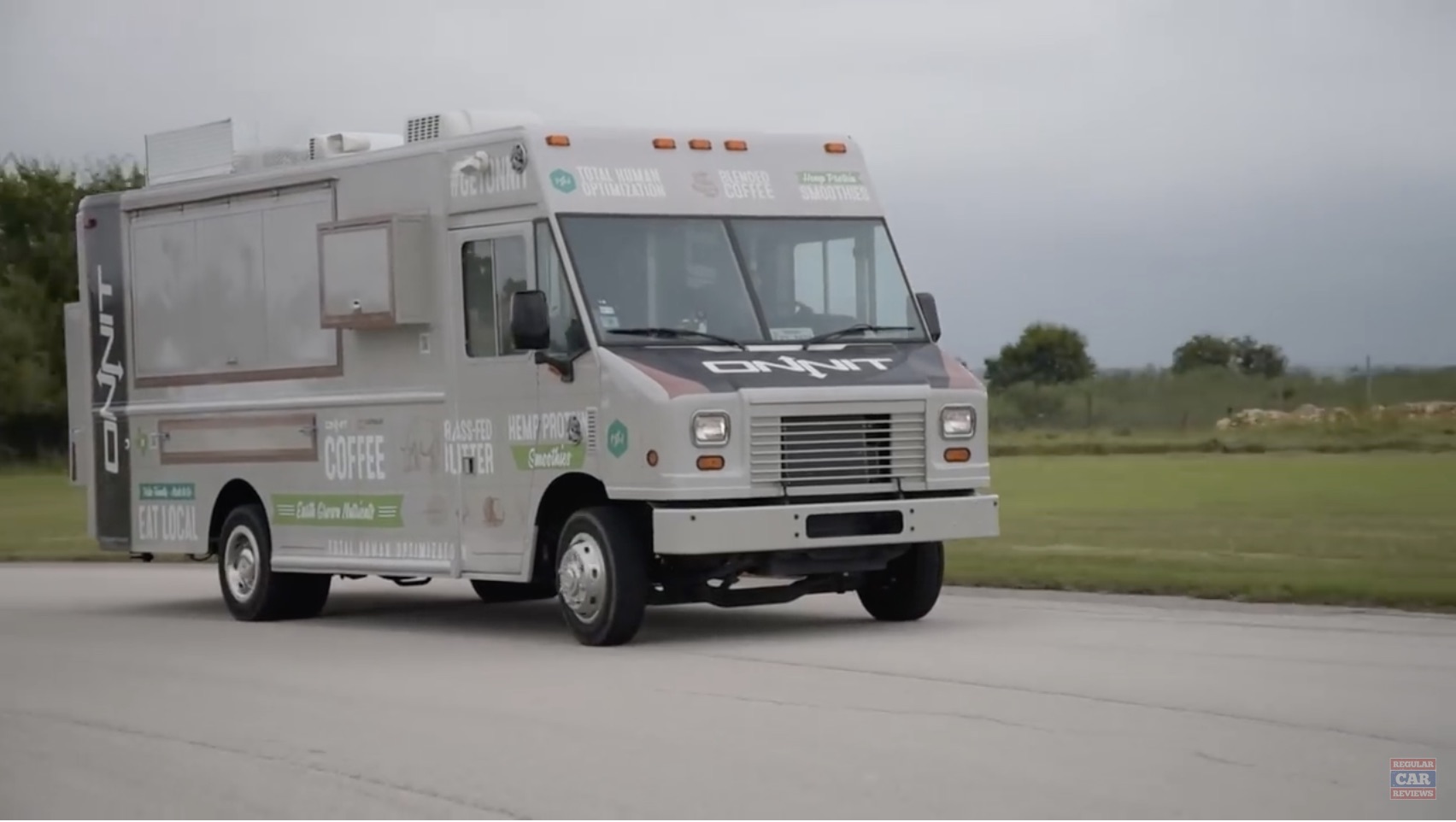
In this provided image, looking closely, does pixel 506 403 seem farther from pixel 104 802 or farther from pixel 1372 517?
pixel 1372 517

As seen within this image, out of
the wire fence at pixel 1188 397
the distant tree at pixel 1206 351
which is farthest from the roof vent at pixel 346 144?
the distant tree at pixel 1206 351

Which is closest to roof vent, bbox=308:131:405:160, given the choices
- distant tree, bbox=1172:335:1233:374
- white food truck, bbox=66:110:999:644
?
white food truck, bbox=66:110:999:644

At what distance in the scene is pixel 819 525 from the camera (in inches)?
563

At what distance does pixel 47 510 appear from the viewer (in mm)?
43469

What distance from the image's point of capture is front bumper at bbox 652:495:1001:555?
14.0 meters

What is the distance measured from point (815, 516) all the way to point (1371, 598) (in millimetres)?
4708

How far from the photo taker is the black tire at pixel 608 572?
14.3 m

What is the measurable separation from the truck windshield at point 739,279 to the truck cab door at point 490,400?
0.60 meters

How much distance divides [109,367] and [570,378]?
609 centimetres

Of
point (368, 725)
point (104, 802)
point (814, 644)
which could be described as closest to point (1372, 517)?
point (814, 644)

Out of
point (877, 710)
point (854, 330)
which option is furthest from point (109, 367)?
point (877, 710)

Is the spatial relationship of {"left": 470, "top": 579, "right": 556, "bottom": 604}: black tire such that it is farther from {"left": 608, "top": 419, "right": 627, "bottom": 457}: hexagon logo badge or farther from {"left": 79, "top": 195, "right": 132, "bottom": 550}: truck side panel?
{"left": 608, "top": 419, "right": 627, "bottom": 457}: hexagon logo badge

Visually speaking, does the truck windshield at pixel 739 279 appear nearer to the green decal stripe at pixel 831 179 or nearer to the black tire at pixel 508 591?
the green decal stripe at pixel 831 179

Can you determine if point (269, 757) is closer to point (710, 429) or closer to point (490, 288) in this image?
point (710, 429)
